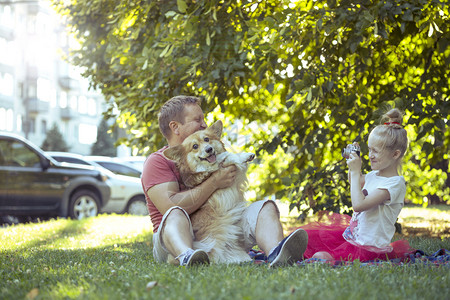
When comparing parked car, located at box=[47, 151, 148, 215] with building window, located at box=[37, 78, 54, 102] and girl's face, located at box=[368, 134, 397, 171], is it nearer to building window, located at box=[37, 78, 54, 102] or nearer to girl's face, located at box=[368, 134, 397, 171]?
girl's face, located at box=[368, 134, 397, 171]

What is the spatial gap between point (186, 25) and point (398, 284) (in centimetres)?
390

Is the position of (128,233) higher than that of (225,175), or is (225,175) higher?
(225,175)

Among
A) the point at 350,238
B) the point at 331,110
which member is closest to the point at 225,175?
the point at 350,238

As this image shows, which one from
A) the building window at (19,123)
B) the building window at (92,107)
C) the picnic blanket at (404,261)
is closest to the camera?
the picnic blanket at (404,261)

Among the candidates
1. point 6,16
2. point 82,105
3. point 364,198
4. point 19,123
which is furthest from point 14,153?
point 82,105

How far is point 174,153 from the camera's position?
165 inches

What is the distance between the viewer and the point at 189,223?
4098 millimetres

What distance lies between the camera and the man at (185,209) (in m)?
3.87

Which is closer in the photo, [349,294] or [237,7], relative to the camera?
[349,294]

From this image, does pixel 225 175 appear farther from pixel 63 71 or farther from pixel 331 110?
pixel 63 71

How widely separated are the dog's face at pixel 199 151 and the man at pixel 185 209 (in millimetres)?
108

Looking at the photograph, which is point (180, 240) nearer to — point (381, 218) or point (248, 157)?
point (248, 157)

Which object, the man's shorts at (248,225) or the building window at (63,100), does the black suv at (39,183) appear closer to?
the man's shorts at (248,225)

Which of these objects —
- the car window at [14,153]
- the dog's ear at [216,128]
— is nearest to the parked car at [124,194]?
the car window at [14,153]
